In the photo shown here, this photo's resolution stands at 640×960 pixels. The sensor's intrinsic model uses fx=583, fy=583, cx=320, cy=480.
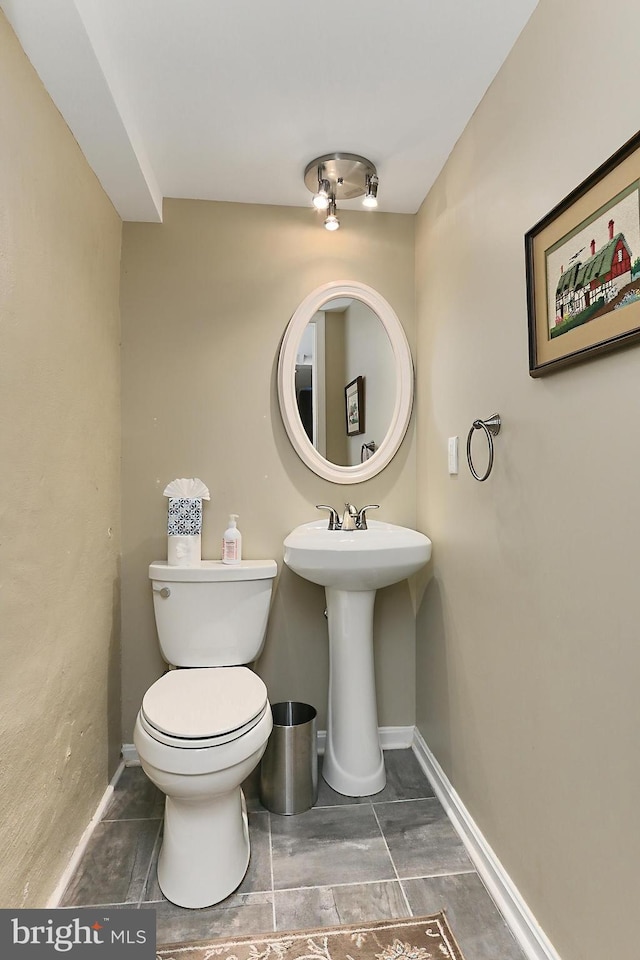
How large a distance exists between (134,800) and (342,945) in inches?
35.5

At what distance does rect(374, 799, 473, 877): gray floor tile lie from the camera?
5.37ft

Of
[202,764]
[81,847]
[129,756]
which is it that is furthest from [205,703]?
[129,756]

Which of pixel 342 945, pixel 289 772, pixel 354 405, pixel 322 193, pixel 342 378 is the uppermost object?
pixel 322 193

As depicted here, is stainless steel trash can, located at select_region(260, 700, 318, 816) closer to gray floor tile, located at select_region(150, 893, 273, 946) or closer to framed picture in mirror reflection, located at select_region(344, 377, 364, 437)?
gray floor tile, located at select_region(150, 893, 273, 946)

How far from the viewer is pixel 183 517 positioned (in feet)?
6.96

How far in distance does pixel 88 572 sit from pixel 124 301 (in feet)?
3.38

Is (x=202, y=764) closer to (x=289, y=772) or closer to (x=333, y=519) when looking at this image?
(x=289, y=772)

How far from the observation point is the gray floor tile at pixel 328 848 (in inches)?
63.3

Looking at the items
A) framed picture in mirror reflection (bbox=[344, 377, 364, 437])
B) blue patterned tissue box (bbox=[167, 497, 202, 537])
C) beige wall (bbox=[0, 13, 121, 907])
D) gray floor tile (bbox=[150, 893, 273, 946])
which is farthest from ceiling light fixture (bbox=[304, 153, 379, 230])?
gray floor tile (bbox=[150, 893, 273, 946])

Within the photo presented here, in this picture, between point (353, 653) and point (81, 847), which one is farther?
point (353, 653)

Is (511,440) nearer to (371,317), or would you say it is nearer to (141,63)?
(371,317)

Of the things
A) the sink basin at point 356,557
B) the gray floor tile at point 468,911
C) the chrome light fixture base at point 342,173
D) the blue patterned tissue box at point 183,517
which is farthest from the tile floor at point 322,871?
the chrome light fixture base at point 342,173

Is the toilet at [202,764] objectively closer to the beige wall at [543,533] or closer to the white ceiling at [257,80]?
the beige wall at [543,533]

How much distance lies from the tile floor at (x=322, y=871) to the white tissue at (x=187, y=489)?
1027 millimetres
